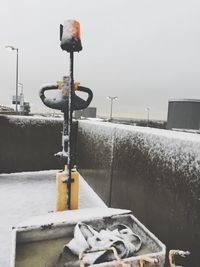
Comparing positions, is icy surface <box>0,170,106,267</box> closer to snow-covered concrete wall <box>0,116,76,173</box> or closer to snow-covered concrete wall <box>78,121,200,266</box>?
snow-covered concrete wall <box>0,116,76,173</box>

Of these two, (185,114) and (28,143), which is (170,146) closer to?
(28,143)

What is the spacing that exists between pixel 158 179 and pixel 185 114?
972 centimetres

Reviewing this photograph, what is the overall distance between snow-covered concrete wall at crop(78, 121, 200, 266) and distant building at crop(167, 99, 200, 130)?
7930mm

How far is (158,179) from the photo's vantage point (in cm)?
211

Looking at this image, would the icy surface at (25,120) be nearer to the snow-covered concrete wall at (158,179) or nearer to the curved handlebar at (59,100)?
the snow-covered concrete wall at (158,179)

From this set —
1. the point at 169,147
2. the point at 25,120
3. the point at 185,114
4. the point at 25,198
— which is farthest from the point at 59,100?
the point at 185,114

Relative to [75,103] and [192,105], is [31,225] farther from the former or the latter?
[192,105]

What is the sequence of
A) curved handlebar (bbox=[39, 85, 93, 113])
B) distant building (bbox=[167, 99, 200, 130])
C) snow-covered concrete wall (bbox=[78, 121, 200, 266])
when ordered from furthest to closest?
distant building (bbox=[167, 99, 200, 130])
curved handlebar (bbox=[39, 85, 93, 113])
snow-covered concrete wall (bbox=[78, 121, 200, 266])

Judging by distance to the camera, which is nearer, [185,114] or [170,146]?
[170,146]

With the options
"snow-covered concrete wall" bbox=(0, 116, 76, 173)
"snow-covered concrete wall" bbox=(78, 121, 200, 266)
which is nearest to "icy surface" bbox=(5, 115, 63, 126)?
"snow-covered concrete wall" bbox=(0, 116, 76, 173)

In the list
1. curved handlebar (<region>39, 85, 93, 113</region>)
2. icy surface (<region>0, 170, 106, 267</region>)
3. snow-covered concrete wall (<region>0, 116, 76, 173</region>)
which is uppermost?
curved handlebar (<region>39, 85, 93, 113</region>)

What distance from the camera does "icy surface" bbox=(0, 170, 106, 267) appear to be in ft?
9.68

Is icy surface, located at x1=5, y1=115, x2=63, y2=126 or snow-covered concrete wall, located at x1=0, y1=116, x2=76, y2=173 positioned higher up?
icy surface, located at x1=5, y1=115, x2=63, y2=126

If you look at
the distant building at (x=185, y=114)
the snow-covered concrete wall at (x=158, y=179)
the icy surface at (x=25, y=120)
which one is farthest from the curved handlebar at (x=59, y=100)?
the distant building at (x=185, y=114)
